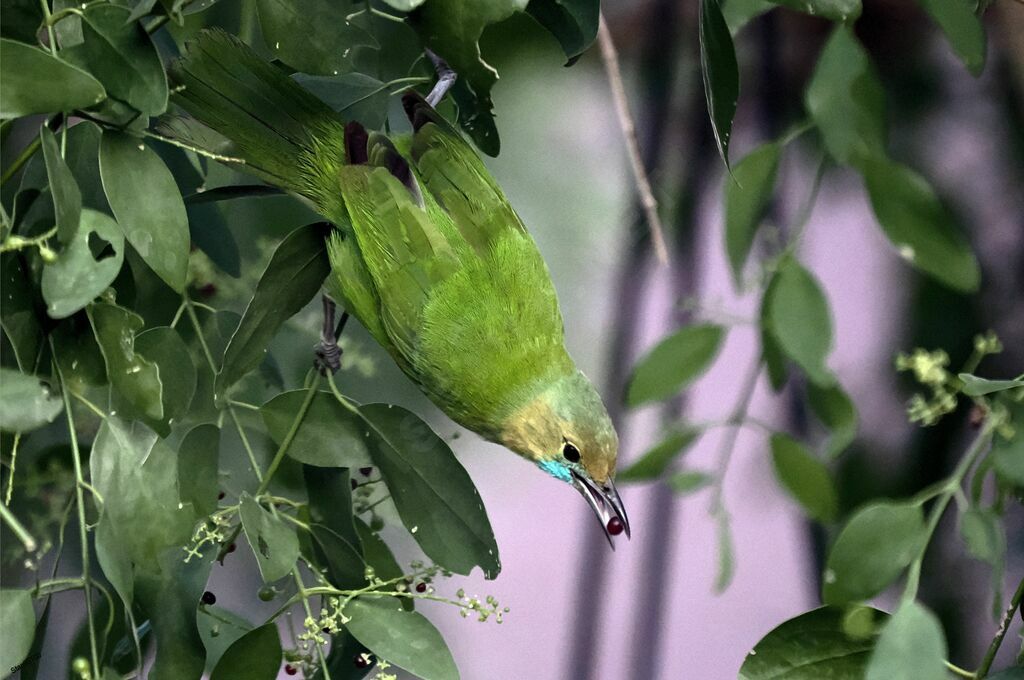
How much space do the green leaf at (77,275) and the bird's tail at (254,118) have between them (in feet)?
0.72

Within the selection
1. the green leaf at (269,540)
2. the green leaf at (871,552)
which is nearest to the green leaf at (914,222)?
the green leaf at (871,552)

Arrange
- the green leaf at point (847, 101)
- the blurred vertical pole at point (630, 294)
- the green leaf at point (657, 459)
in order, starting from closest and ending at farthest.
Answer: the green leaf at point (847, 101) < the green leaf at point (657, 459) < the blurred vertical pole at point (630, 294)

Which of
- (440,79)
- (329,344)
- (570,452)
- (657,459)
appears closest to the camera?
(440,79)

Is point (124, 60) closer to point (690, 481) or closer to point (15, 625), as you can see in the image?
point (15, 625)

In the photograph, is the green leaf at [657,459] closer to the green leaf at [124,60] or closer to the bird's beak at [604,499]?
the bird's beak at [604,499]

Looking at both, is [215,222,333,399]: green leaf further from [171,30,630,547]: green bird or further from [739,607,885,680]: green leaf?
[739,607,885,680]: green leaf

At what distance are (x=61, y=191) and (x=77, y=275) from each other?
4 cm

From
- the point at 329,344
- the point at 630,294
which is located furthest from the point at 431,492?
the point at 630,294

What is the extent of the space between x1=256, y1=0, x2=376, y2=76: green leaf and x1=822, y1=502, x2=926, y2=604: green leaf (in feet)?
1.32

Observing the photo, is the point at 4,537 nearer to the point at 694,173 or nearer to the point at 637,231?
the point at 637,231

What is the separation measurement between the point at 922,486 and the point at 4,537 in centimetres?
113

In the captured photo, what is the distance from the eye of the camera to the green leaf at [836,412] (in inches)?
43.4

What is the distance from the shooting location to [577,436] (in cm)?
95

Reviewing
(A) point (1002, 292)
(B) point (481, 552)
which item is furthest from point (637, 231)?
(B) point (481, 552)
